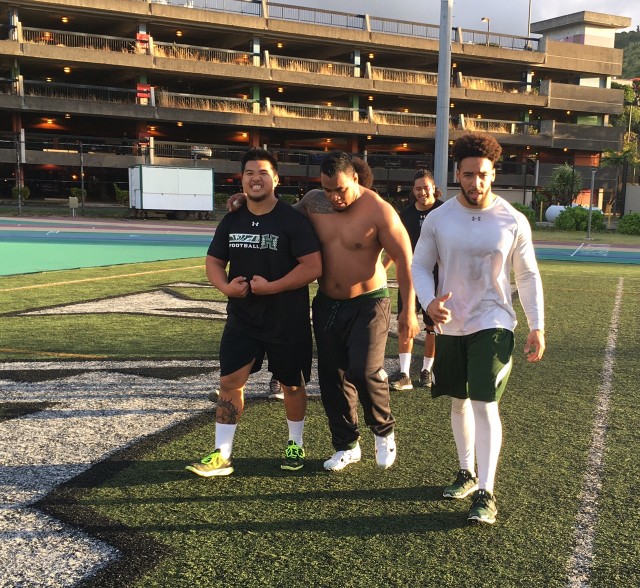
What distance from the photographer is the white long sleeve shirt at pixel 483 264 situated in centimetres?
387

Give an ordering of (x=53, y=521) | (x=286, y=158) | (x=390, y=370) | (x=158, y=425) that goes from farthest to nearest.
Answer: (x=286, y=158) < (x=390, y=370) < (x=158, y=425) < (x=53, y=521)

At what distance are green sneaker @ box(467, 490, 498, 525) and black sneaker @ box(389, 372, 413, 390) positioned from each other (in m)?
2.80

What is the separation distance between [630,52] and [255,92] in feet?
504

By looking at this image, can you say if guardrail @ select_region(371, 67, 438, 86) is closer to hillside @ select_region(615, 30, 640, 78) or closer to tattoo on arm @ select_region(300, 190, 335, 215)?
tattoo on arm @ select_region(300, 190, 335, 215)

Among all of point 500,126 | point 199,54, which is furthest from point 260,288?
point 500,126

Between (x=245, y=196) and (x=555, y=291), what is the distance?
10.7 m

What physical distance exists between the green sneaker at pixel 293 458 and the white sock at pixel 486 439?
4.01 feet

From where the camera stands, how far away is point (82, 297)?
12.2m

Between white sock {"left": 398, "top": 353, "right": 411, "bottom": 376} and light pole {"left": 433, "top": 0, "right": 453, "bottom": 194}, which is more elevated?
light pole {"left": 433, "top": 0, "right": 453, "bottom": 194}

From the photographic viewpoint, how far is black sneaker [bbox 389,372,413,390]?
21.9 feet

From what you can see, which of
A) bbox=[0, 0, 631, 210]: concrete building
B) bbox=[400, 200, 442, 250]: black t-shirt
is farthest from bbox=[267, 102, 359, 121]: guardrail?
bbox=[400, 200, 442, 250]: black t-shirt

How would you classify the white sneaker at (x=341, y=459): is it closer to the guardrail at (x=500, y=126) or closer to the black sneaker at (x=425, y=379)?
the black sneaker at (x=425, y=379)

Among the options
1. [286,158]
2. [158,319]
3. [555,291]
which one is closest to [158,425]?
[158,319]

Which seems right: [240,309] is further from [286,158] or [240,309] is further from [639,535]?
[286,158]
